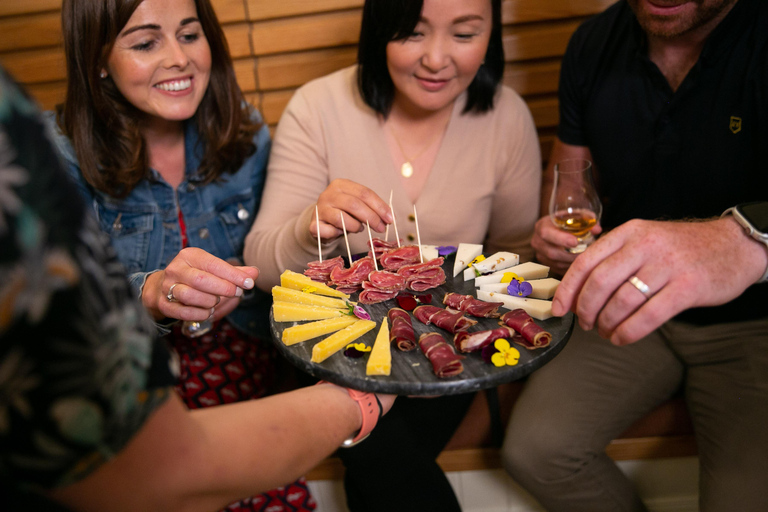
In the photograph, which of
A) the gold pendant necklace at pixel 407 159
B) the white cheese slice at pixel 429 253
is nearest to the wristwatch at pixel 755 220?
the white cheese slice at pixel 429 253

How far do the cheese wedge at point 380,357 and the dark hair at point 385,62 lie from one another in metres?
1.14

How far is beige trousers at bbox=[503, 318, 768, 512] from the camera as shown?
5.20 feet

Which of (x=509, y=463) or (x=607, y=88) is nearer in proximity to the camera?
(x=509, y=463)

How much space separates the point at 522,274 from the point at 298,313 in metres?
0.66

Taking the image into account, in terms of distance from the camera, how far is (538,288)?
1.51m

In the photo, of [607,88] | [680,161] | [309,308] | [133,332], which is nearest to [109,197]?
[309,308]

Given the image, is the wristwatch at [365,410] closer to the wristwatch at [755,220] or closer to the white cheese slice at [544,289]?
the white cheese slice at [544,289]

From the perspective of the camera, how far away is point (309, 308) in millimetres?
1425

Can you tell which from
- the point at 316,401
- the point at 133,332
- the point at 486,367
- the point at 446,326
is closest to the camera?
the point at 133,332

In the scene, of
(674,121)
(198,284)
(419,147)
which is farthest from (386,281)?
(674,121)

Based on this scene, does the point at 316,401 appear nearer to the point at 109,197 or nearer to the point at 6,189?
the point at 6,189

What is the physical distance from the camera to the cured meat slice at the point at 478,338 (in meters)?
1.26

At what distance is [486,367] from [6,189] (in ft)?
3.11

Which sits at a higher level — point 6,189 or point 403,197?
point 6,189
